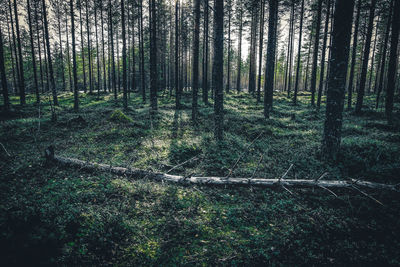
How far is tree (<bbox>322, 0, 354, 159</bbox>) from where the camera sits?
21.4 ft

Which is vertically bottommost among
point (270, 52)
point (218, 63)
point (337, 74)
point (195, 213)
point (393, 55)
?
point (195, 213)

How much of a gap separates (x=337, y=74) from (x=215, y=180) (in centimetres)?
590

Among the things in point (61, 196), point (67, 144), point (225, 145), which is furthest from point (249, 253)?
point (67, 144)

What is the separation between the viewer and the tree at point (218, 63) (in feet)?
28.2

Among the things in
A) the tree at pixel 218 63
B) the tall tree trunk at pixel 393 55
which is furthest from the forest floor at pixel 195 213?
the tall tree trunk at pixel 393 55

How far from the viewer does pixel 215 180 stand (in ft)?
19.2

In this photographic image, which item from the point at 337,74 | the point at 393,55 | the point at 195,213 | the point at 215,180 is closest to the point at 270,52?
the point at 393,55

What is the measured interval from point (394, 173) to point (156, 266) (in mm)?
7560

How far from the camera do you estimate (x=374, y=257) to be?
3.40 m

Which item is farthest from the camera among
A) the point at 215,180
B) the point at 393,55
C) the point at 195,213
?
the point at 393,55

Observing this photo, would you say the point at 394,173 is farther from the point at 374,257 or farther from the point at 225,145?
the point at 225,145

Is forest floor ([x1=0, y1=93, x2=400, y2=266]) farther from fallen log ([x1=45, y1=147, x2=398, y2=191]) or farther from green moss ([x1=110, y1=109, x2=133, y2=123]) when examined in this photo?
green moss ([x1=110, y1=109, x2=133, y2=123])

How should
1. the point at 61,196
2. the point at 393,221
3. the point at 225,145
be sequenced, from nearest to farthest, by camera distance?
the point at 393,221
the point at 61,196
the point at 225,145

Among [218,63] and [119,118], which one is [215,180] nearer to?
[218,63]
